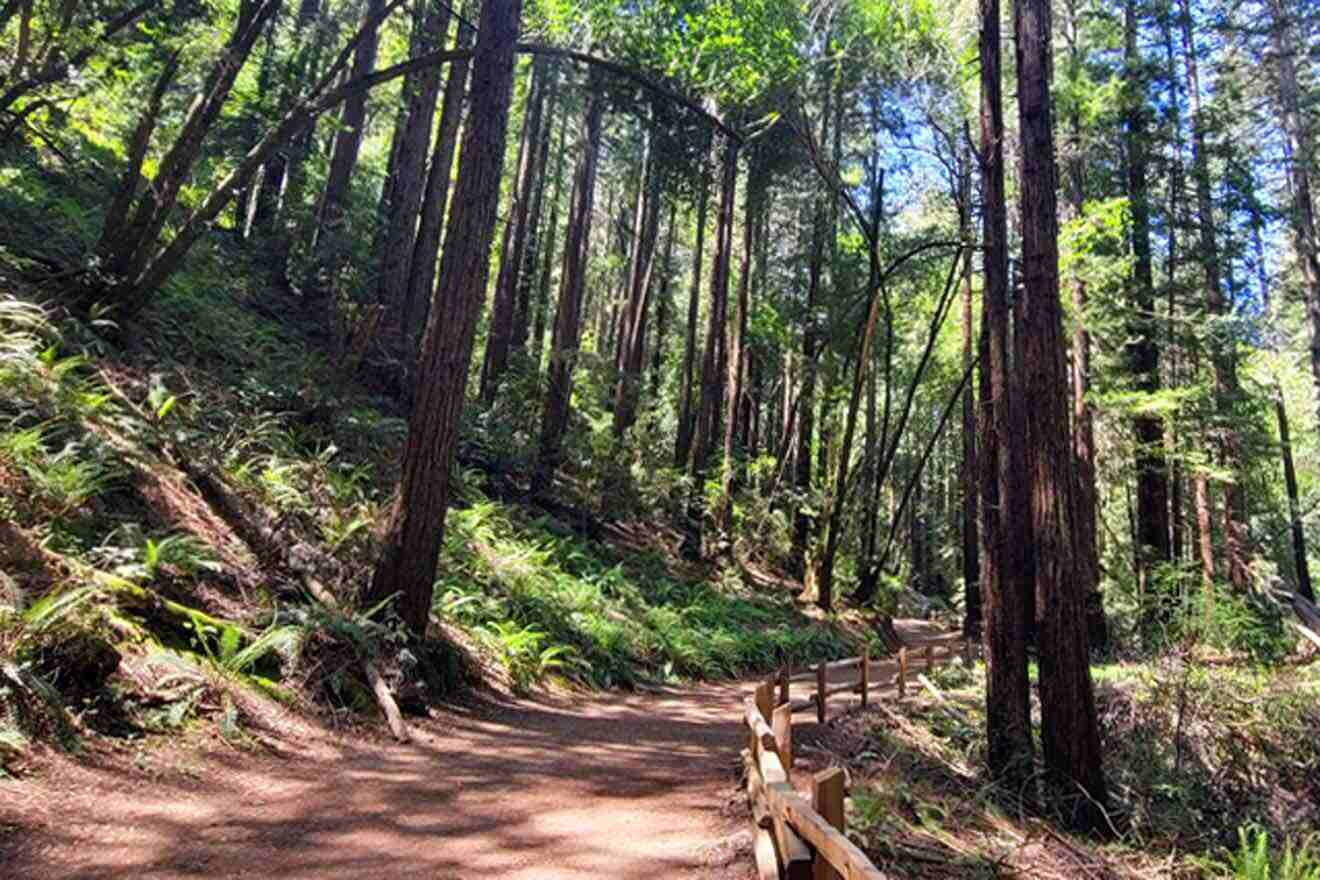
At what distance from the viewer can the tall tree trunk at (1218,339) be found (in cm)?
1733

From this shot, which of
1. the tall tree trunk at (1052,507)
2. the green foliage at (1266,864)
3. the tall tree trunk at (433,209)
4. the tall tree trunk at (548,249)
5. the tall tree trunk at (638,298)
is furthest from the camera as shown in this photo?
the tall tree trunk at (548,249)

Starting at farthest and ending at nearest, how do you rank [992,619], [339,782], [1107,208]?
[1107,208], [992,619], [339,782]

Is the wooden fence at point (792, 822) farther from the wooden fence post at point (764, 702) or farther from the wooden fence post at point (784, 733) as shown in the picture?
the wooden fence post at point (764, 702)

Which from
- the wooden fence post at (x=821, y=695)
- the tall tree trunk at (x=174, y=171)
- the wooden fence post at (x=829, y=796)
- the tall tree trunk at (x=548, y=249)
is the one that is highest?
the tall tree trunk at (x=548, y=249)

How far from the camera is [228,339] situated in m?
12.3

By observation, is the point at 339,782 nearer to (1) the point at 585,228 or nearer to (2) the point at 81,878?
(2) the point at 81,878

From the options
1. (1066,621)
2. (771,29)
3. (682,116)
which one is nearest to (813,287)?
(682,116)

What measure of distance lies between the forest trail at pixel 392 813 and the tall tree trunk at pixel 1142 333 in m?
14.2

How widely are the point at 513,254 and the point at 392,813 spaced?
57.0 feet

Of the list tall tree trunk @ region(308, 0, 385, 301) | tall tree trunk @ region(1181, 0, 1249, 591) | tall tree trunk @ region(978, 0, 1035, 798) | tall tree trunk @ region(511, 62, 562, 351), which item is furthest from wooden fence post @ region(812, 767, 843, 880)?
tall tree trunk @ region(511, 62, 562, 351)

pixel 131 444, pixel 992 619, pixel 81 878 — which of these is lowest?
pixel 81 878

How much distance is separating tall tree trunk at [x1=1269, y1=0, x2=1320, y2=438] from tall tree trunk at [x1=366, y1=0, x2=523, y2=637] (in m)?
20.1

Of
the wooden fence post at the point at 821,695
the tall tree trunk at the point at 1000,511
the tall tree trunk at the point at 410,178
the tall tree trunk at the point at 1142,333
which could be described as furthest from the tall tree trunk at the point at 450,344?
the tall tree trunk at the point at 1142,333

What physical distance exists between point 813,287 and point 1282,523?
15580mm
